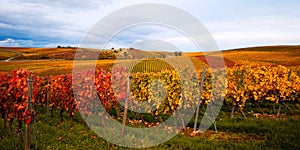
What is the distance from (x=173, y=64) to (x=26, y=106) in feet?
20.1

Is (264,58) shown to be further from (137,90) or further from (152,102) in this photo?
(137,90)

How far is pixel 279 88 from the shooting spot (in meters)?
12.8

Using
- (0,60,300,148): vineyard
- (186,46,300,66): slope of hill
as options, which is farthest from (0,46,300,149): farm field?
(186,46,300,66): slope of hill

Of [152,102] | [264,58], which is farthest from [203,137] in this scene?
[264,58]

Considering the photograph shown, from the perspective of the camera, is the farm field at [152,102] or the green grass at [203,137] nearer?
the green grass at [203,137]

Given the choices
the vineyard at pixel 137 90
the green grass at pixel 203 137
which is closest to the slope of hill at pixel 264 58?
the vineyard at pixel 137 90

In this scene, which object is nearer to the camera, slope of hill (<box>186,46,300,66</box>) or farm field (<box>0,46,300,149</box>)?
farm field (<box>0,46,300,149</box>)

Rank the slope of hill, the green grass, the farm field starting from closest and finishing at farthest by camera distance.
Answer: the green grass, the farm field, the slope of hill

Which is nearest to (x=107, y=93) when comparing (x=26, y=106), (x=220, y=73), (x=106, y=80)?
(x=106, y=80)

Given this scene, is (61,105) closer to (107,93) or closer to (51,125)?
(51,125)

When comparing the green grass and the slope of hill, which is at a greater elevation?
the slope of hill

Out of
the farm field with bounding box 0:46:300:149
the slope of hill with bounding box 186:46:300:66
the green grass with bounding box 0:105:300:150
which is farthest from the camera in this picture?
the slope of hill with bounding box 186:46:300:66

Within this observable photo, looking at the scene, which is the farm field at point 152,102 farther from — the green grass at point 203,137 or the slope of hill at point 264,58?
the slope of hill at point 264,58

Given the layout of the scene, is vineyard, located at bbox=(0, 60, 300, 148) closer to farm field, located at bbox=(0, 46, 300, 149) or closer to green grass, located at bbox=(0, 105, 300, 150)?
farm field, located at bbox=(0, 46, 300, 149)
